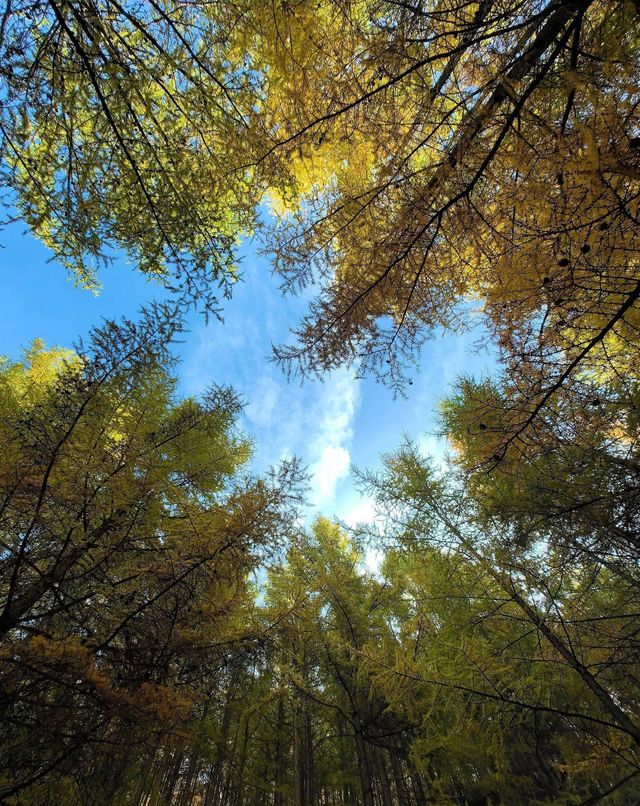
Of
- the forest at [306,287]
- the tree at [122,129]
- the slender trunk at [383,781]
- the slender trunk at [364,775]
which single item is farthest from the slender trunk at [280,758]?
the tree at [122,129]

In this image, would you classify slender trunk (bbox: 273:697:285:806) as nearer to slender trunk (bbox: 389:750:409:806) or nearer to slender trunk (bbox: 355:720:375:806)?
slender trunk (bbox: 355:720:375:806)

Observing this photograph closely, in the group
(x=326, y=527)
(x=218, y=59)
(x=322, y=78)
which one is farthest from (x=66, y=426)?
(x=326, y=527)

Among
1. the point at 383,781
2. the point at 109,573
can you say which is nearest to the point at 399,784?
the point at 383,781

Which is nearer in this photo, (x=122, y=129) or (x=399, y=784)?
(x=122, y=129)

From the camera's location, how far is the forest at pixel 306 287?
2121mm

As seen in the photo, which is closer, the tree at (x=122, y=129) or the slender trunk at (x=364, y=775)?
the tree at (x=122, y=129)

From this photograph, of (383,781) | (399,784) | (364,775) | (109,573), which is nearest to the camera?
(109,573)

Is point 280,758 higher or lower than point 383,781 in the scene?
higher

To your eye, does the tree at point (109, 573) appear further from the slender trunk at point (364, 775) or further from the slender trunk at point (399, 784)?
the slender trunk at point (399, 784)

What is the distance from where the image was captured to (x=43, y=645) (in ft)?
6.77

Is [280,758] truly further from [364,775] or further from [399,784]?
[364,775]

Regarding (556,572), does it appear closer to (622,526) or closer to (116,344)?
(622,526)

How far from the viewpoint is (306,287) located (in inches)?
142

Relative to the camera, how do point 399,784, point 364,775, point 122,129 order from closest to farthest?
point 122,129, point 364,775, point 399,784
